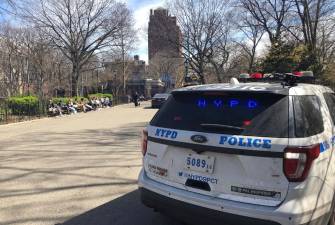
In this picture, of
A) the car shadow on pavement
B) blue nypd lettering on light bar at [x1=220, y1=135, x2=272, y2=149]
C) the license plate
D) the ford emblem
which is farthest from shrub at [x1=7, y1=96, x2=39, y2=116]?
blue nypd lettering on light bar at [x1=220, y1=135, x2=272, y2=149]

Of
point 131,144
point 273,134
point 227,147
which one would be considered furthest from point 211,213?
point 131,144

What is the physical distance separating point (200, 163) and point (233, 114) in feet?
1.84

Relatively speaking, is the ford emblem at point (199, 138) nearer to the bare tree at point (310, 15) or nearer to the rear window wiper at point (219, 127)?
the rear window wiper at point (219, 127)

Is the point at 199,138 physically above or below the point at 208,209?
above

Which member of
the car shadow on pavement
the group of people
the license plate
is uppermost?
the license plate

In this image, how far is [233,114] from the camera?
415cm

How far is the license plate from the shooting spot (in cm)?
415

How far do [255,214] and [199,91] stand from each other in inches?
54.1

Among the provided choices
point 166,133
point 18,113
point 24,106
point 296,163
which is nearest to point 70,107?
point 24,106

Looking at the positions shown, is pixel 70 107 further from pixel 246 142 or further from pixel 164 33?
pixel 246 142

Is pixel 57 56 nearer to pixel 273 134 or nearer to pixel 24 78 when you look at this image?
pixel 24 78

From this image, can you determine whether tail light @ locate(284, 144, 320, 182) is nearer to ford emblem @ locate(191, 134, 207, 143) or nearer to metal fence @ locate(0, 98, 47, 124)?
ford emblem @ locate(191, 134, 207, 143)

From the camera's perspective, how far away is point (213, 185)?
13.6 ft

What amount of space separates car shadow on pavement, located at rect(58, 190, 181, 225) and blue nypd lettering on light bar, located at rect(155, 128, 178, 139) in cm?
126
